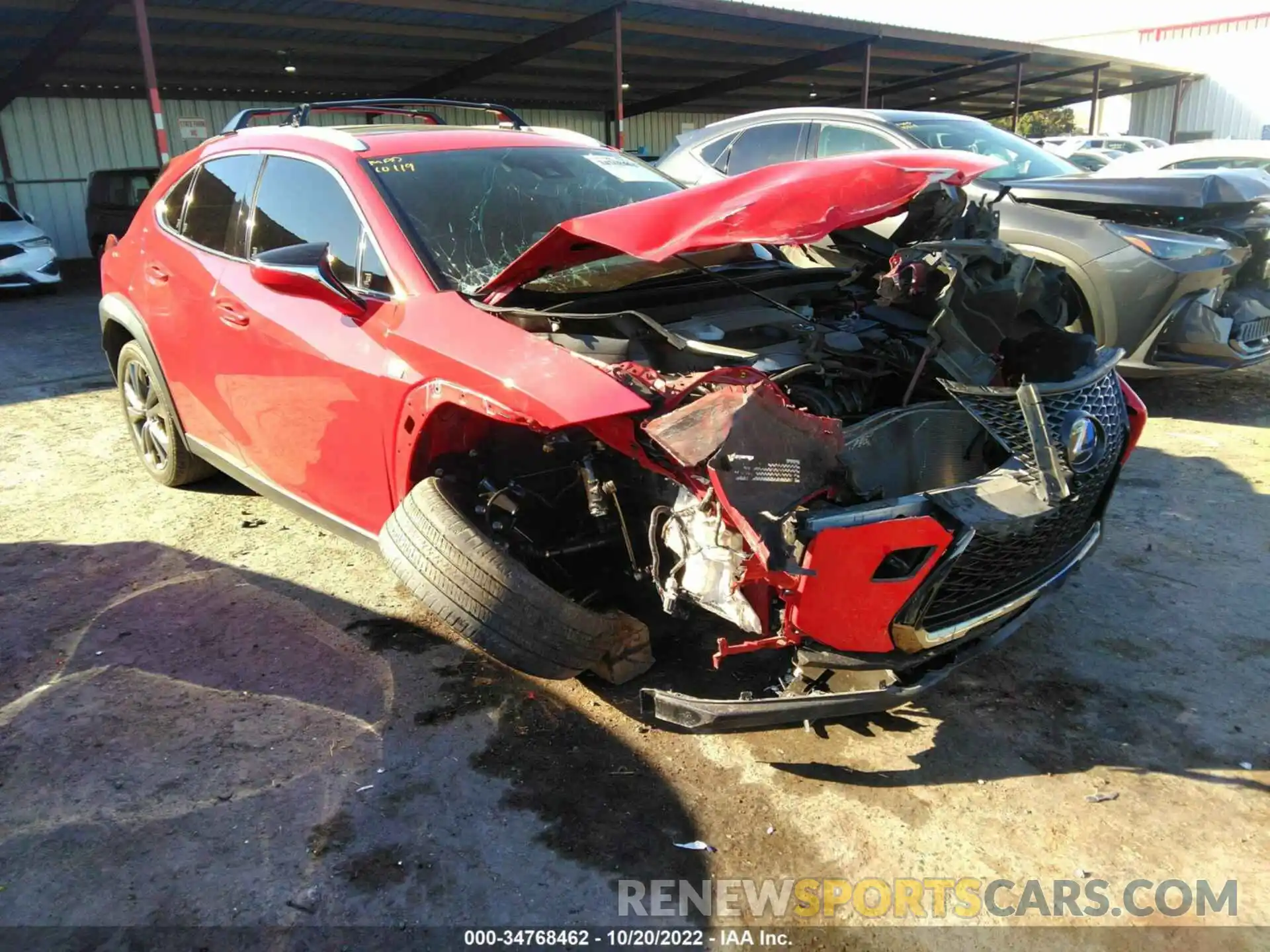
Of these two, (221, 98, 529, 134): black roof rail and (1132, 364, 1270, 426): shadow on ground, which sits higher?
(221, 98, 529, 134): black roof rail

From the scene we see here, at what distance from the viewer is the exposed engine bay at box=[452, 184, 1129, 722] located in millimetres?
2340

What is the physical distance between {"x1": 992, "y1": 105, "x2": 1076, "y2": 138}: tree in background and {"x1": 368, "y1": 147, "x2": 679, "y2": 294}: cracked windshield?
1412 inches

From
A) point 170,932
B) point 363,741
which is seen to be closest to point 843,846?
point 363,741

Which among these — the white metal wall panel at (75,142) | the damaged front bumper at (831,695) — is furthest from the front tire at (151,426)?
the white metal wall panel at (75,142)

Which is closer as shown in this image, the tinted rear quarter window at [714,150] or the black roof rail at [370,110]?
the black roof rail at [370,110]

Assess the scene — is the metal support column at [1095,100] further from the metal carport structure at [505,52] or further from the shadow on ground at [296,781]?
the shadow on ground at [296,781]

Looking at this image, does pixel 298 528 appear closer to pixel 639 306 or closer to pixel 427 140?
pixel 427 140

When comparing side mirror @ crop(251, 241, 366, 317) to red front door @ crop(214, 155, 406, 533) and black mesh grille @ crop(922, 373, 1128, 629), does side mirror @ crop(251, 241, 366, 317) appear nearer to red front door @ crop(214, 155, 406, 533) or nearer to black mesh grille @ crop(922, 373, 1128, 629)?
red front door @ crop(214, 155, 406, 533)

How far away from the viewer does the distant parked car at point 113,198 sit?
1395 cm

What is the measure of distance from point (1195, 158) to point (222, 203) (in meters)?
8.35

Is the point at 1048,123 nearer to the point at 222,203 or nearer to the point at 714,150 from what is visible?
the point at 714,150

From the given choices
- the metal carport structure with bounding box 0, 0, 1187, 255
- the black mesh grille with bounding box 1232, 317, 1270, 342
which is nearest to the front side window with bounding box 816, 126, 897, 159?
the black mesh grille with bounding box 1232, 317, 1270, 342

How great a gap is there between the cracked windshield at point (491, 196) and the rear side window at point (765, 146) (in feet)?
10.7

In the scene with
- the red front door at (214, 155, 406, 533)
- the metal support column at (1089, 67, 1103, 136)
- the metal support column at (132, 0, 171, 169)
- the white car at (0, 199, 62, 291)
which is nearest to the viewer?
the red front door at (214, 155, 406, 533)
